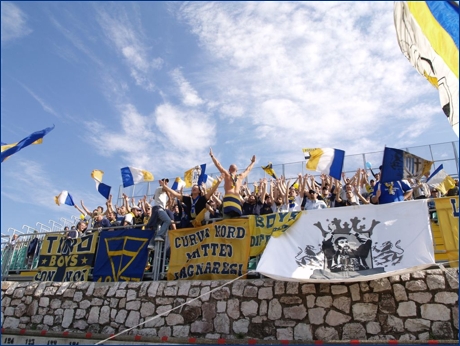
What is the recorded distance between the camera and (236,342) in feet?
23.7

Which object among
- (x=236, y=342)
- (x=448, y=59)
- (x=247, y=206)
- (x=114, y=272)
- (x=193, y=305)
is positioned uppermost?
(x=448, y=59)

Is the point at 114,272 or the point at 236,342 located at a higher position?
the point at 114,272

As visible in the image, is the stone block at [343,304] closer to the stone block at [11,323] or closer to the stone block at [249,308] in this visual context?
the stone block at [249,308]

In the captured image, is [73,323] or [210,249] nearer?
[210,249]

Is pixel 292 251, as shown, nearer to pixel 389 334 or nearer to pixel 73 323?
pixel 389 334

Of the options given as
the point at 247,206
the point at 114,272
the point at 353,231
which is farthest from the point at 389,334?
the point at 114,272

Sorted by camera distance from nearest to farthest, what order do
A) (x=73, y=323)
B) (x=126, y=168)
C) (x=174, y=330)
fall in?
(x=174, y=330) → (x=73, y=323) → (x=126, y=168)

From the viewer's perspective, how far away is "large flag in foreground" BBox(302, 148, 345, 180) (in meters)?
9.50

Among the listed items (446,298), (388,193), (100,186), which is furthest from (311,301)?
(100,186)

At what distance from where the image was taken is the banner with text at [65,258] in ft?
32.9

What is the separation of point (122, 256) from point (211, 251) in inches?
93.7

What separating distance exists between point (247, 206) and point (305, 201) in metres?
1.33

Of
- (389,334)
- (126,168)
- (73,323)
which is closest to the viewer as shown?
(389,334)

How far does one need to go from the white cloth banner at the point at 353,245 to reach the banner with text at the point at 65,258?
4981 mm
